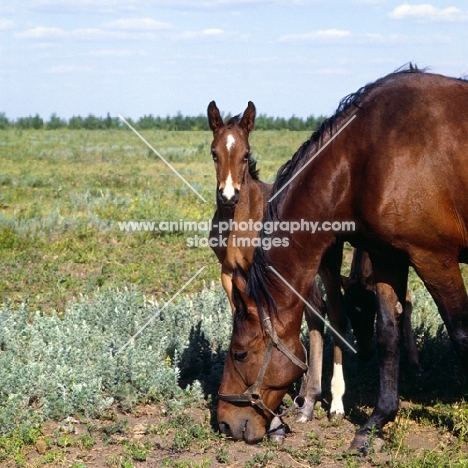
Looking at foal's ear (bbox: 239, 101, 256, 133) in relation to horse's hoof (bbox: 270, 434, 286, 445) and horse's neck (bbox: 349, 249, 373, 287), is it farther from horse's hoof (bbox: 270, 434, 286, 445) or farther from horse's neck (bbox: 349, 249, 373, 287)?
horse's hoof (bbox: 270, 434, 286, 445)

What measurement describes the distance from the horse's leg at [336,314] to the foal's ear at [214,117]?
1.72m

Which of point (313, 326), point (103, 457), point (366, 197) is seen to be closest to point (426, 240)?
point (366, 197)

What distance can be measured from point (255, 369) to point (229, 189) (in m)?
1.95

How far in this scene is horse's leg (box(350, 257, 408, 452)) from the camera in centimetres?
514

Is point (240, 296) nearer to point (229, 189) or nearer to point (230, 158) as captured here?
point (229, 189)

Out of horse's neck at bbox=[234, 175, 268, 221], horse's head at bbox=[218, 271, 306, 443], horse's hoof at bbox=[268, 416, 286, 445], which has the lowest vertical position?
horse's hoof at bbox=[268, 416, 286, 445]

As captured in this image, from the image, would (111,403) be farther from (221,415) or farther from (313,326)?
(313,326)

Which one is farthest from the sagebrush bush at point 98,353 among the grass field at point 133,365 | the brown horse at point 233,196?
the brown horse at point 233,196

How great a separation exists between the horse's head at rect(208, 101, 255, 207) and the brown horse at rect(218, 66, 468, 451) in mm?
1255

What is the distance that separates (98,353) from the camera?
6.20m

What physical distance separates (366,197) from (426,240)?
0.47 metres

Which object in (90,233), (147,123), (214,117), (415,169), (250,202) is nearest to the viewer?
(415,169)

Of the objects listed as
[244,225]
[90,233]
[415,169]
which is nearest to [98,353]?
[244,225]

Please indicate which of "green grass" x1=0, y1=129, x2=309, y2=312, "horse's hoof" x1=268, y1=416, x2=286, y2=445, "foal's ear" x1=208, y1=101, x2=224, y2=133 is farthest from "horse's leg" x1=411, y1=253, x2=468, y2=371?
"green grass" x1=0, y1=129, x2=309, y2=312
